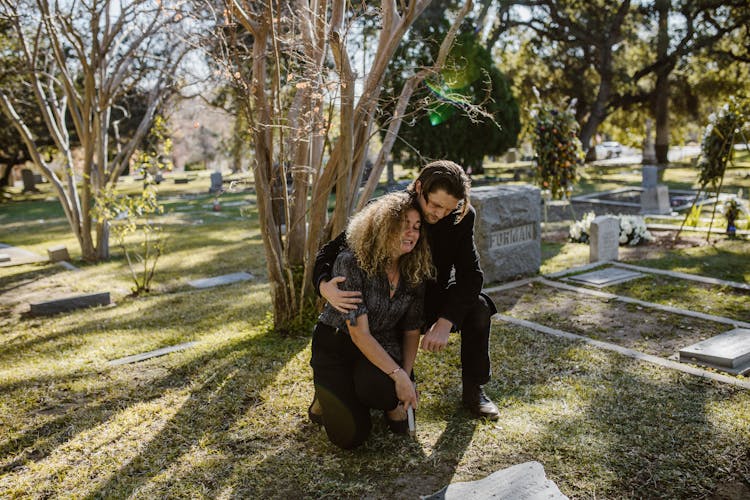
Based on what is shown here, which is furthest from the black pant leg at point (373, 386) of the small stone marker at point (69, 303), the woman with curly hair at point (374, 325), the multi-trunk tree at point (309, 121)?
the small stone marker at point (69, 303)

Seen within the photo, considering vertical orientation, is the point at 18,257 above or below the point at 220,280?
above

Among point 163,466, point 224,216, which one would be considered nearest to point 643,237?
point 163,466

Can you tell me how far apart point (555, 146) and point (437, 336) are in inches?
335

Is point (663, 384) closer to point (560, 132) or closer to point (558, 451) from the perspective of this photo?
point (558, 451)

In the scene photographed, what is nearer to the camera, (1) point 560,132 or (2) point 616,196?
(1) point 560,132

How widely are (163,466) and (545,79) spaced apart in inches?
1150

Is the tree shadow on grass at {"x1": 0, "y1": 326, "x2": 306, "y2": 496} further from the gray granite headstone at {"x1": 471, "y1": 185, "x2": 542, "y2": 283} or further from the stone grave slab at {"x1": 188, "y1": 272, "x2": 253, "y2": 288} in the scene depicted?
the stone grave slab at {"x1": 188, "y1": 272, "x2": 253, "y2": 288}

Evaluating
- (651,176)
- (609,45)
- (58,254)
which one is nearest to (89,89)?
(58,254)

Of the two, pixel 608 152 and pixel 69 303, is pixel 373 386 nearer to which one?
pixel 69 303

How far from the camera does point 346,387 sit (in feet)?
10.3

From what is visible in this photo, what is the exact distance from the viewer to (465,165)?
22.2m

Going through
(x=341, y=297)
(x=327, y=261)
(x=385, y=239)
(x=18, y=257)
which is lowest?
(x=18, y=257)

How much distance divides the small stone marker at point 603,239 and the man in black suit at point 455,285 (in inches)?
187

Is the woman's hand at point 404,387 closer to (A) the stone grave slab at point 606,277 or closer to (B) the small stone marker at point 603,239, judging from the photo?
(A) the stone grave slab at point 606,277
